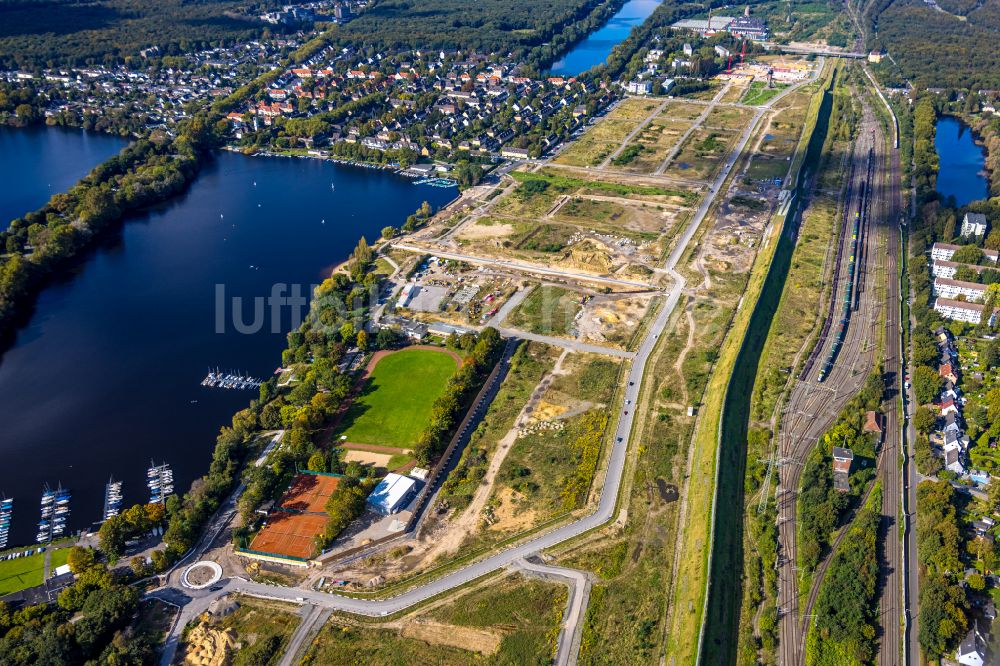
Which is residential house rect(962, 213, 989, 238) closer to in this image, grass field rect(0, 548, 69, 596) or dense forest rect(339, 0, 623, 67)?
grass field rect(0, 548, 69, 596)

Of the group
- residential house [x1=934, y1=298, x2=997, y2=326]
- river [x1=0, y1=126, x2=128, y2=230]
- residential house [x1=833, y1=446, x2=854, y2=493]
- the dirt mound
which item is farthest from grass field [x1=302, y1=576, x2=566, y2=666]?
river [x1=0, y1=126, x2=128, y2=230]

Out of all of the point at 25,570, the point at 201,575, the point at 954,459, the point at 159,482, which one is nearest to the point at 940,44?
the point at 954,459

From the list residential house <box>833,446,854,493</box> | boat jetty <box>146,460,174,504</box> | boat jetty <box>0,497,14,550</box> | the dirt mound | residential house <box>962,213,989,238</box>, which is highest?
residential house <box>962,213,989,238</box>

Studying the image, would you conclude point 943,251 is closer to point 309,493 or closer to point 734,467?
point 734,467

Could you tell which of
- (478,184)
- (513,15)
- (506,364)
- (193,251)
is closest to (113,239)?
(193,251)

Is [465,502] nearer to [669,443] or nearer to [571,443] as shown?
[571,443]

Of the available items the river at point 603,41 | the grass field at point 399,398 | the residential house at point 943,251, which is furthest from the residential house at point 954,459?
the river at point 603,41
